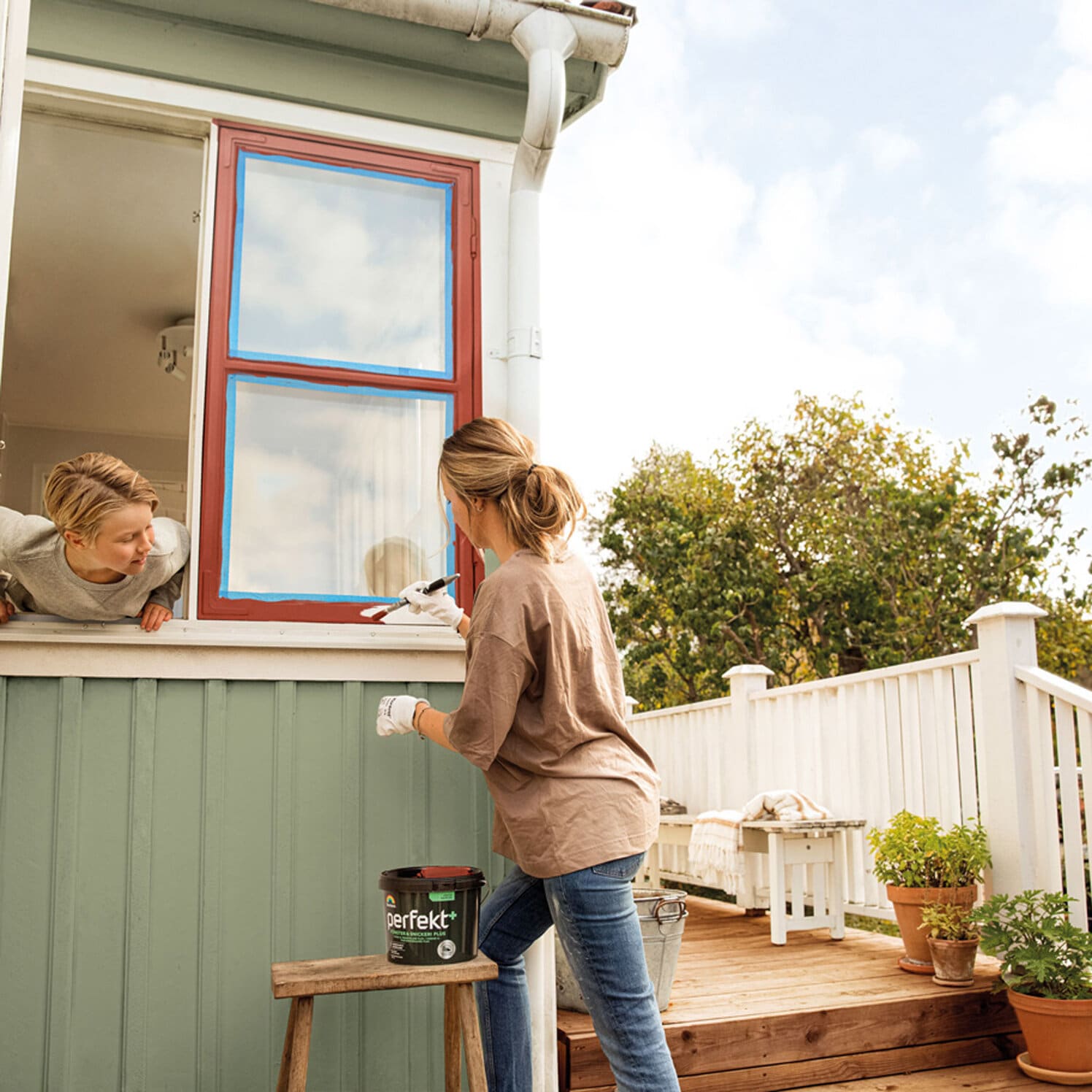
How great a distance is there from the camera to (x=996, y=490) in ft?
36.4

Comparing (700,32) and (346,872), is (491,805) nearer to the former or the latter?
(346,872)

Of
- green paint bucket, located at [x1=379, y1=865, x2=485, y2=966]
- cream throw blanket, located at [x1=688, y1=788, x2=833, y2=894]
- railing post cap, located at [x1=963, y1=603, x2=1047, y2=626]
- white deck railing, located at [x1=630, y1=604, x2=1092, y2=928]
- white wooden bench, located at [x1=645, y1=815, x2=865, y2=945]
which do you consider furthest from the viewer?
cream throw blanket, located at [x1=688, y1=788, x2=833, y2=894]

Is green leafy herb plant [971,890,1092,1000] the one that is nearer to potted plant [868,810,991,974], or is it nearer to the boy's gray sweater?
potted plant [868,810,991,974]

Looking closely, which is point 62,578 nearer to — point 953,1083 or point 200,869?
point 200,869

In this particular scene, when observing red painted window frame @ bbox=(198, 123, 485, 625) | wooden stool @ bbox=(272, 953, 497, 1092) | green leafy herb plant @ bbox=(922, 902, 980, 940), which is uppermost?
red painted window frame @ bbox=(198, 123, 485, 625)

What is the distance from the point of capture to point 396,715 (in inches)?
91.9

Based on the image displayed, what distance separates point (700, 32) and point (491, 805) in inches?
938

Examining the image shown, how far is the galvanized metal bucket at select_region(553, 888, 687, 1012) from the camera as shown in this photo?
328cm

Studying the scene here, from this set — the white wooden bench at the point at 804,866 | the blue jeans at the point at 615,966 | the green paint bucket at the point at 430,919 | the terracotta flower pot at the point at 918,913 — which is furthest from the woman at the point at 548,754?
the white wooden bench at the point at 804,866

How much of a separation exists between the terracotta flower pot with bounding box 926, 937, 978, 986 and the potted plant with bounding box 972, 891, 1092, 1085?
230mm

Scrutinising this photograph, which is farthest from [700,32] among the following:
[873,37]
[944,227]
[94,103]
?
[94,103]

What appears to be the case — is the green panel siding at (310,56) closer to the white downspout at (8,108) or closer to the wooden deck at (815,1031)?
the white downspout at (8,108)

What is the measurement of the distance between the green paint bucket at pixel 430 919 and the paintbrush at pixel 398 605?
63 centimetres

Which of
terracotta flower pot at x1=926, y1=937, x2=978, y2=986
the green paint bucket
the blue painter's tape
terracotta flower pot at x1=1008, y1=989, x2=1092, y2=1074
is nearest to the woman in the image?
the green paint bucket
